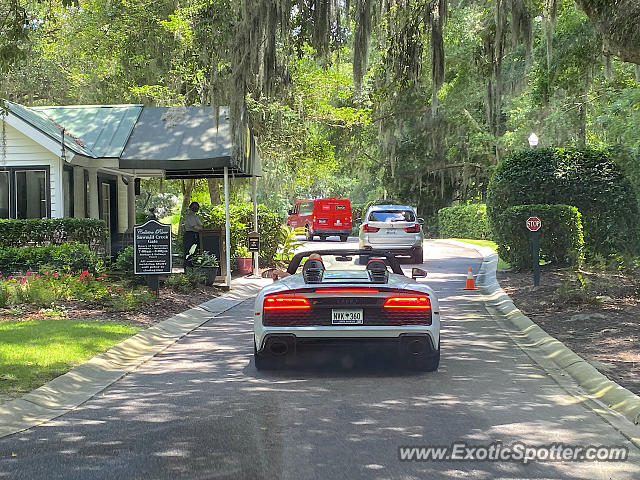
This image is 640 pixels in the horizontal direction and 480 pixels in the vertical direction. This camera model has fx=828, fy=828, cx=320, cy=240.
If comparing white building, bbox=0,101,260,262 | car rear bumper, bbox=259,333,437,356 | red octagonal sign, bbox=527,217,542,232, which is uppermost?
white building, bbox=0,101,260,262

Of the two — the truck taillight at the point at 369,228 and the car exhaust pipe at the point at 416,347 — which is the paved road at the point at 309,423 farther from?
the truck taillight at the point at 369,228

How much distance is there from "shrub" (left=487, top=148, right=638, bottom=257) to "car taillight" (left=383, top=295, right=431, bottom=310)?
482 inches

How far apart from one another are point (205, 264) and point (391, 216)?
8908 millimetres

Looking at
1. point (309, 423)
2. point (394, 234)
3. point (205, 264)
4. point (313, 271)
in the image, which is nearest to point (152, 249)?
point (205, 264)

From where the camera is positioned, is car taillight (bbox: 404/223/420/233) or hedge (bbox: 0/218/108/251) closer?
hedge (bbox: 0/218/108/251)

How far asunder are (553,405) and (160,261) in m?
9.58

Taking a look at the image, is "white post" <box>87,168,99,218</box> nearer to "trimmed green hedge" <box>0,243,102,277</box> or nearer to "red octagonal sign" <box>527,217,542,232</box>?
"trimmed green hedge" <box>0,243,102,277</box>

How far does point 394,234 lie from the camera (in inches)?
1024

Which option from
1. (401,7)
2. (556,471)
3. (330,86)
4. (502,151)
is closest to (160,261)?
(401,7)

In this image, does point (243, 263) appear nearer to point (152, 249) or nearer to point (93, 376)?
point (152, 249)

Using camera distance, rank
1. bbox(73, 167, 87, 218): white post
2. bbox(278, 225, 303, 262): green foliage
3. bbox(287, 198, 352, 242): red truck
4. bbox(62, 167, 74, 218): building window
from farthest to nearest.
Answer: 1. bbox(287, 198, 352, 242): red truck
2. bbox(278, 225, 303, 262): green foliage
3. bbox(73, 167, 87, 218): white post
4. bbox(62, 167, 74, 218): building window

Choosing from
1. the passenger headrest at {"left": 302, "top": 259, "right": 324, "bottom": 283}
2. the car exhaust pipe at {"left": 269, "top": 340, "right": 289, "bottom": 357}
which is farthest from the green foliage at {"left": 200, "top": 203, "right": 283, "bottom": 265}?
the car exhaust pipe at {"left": 269, "top": 340, "right": 289, "bottom": 357}

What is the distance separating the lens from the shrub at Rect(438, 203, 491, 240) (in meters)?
43.3

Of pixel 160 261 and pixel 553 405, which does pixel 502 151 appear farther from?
pixel 553 405
